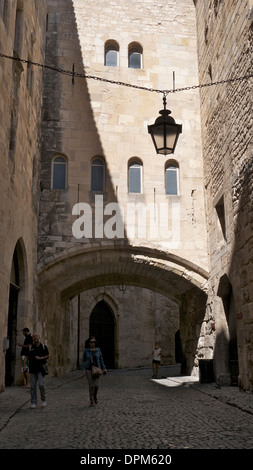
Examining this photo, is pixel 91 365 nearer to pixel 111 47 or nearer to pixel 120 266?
pixel 120 266

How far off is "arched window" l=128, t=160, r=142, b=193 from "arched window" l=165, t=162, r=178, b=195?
2.37ft

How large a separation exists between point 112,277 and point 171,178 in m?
4.67

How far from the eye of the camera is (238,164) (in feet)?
33.3

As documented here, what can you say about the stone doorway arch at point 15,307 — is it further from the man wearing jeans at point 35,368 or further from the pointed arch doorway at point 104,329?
the pointed arch doorway at point 104,329

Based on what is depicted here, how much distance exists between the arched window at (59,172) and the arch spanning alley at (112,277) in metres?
1.85

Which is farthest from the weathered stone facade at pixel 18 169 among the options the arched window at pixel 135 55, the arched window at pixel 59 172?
the arched window at pixel 135 55

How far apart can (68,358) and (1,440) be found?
13.9 meters

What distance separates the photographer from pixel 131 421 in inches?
251

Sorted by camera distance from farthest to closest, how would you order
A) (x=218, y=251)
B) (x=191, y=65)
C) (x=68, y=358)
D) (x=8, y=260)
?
(x=68, y=358) < (x=191, y=65) < (x=218, y=251) < (x=8, y=260)

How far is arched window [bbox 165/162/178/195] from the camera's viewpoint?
13.4m

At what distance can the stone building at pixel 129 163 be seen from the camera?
11.1 meters

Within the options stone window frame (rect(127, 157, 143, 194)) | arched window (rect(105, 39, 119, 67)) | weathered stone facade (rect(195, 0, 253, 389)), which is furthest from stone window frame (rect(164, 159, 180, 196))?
arched window (rect(105, 39, 119, 67))
